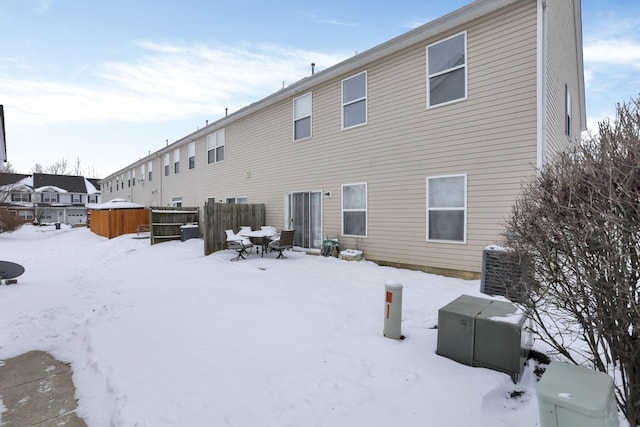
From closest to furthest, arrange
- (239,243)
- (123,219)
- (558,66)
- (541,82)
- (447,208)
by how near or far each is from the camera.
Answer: (541,82) < (447,208) < (558,66) < (239,243) < (123,219)

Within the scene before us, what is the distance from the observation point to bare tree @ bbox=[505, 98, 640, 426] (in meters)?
1.86

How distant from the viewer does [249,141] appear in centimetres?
1295

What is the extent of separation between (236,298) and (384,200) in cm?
469

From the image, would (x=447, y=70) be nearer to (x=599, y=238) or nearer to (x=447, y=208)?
(x=447, y=208)

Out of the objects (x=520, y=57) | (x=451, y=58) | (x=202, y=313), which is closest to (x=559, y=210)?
(x=202, y=313)

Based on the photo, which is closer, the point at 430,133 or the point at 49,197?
the point at 430,133

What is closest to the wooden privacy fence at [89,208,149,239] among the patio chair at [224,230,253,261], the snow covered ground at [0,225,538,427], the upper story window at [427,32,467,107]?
the patio chair at [224,230,253,261]

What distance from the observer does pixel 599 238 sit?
1.91m

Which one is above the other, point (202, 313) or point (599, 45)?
point (599, 45)

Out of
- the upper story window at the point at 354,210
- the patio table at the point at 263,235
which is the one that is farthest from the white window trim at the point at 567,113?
the patio table at the point at 263,235

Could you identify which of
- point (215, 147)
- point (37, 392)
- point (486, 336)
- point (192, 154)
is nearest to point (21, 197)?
point (192, 154)

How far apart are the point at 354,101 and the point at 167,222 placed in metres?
9.80

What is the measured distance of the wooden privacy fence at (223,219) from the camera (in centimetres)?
1009

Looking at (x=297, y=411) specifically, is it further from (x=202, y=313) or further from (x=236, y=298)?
(x=236, y=298)
